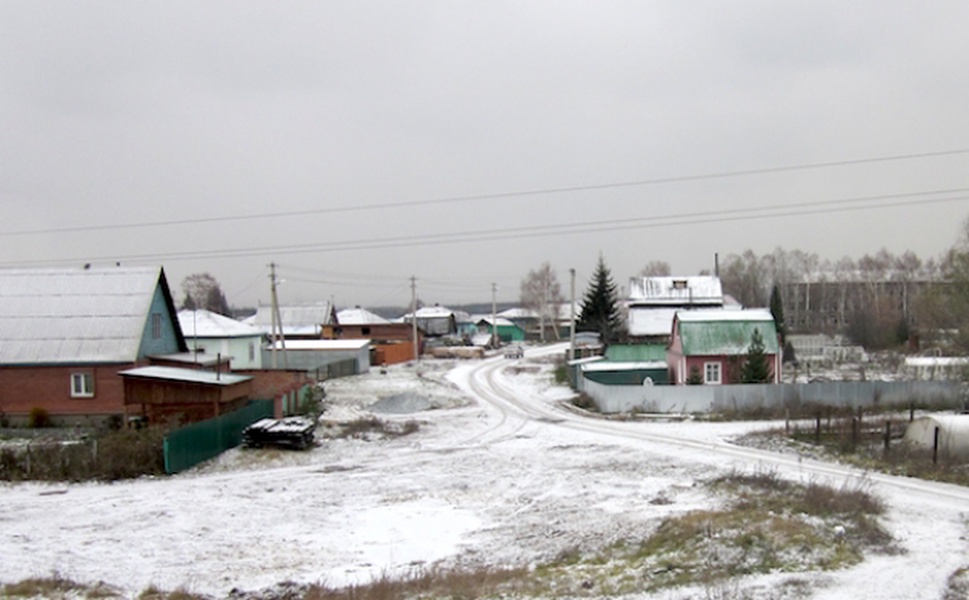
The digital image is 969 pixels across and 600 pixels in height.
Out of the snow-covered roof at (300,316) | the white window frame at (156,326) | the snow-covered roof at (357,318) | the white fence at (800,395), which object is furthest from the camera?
the snow-covered roof at (357,318)

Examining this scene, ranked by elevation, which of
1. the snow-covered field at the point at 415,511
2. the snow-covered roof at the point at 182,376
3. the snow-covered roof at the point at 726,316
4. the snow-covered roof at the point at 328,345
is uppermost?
the snow-covered roof at the point at 726,316

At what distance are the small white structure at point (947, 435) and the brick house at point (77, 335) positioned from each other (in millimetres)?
28014

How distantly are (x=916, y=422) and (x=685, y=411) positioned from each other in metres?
11.6

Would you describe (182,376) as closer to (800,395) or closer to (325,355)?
(800,395)

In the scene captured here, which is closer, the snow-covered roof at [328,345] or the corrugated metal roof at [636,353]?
the corrugated metal roof at [636,353]

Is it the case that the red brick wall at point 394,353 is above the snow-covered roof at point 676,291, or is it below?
below

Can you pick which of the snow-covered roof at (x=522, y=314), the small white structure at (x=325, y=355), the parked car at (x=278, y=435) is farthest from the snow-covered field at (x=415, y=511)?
the snow-covered roof at (x=522, y=314)

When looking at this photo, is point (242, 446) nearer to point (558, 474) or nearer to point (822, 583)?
point (558, 474)

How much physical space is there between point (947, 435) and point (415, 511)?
15.9 meters

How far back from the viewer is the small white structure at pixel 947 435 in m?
22.8

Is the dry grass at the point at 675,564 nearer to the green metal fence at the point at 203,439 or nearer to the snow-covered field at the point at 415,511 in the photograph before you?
the snow-covered field at the point at 415,511

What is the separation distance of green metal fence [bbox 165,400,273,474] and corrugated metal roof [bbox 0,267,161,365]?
762 cm

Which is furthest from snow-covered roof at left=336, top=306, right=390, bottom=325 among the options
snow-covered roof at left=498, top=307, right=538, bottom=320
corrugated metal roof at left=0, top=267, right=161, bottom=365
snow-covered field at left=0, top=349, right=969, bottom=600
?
snow-covered roof at left=498, top=307, right=538, bottom=320

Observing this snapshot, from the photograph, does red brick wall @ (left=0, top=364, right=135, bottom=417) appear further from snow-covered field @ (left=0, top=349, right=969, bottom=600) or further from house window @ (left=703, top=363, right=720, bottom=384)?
house window @ (left=703, top=363, right=720, bottom=384)
